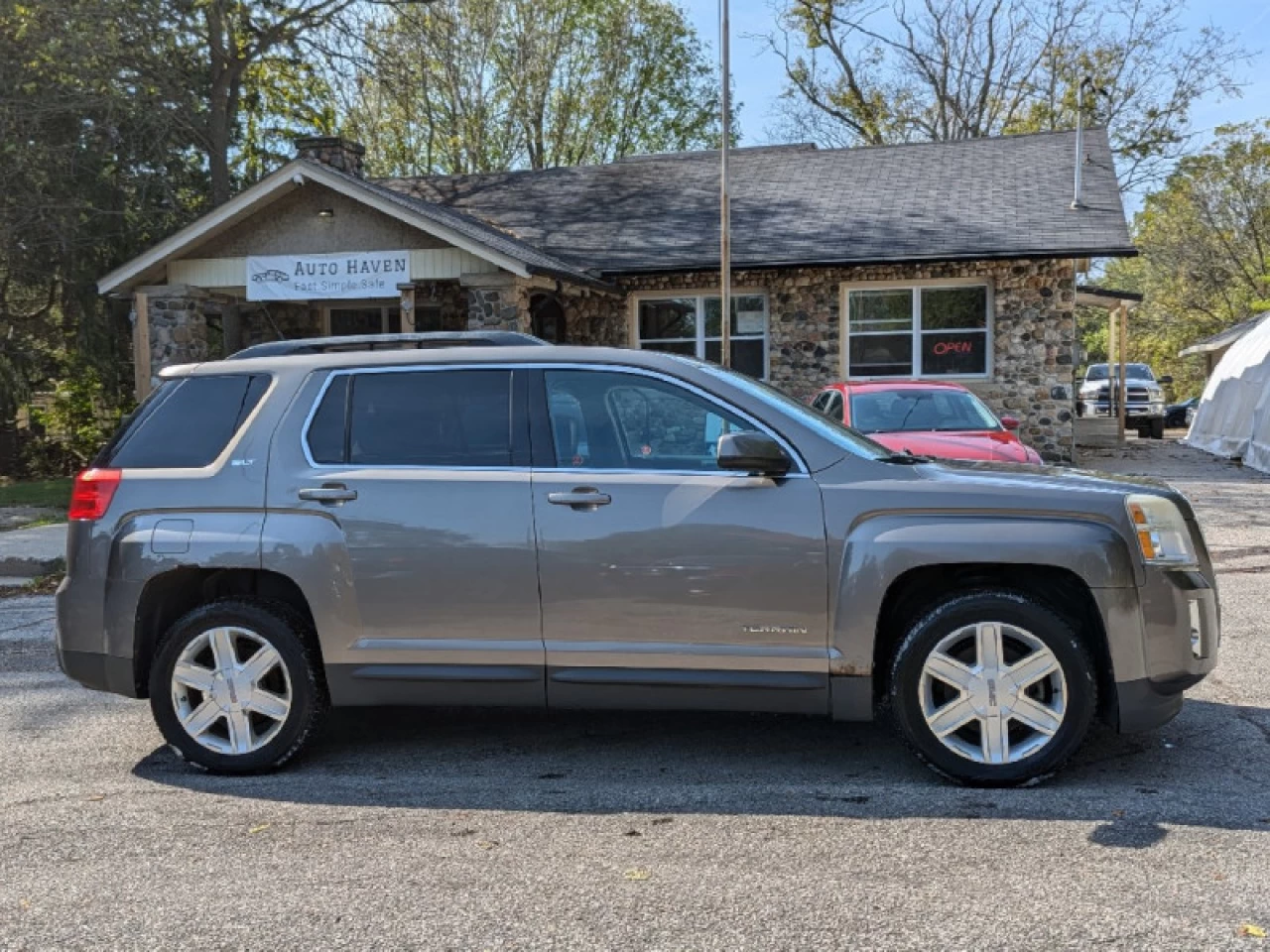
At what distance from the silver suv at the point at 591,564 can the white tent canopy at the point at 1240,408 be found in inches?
642

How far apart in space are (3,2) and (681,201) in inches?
493

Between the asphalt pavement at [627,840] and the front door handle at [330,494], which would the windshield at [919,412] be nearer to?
the asphalt pavement at [627,840]

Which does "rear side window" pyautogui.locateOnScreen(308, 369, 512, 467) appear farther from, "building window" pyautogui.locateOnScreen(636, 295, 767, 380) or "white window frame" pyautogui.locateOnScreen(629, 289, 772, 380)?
"building window" pyautogui.locateOnScreen(636, 295, 767, 380)

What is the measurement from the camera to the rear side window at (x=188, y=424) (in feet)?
16.3

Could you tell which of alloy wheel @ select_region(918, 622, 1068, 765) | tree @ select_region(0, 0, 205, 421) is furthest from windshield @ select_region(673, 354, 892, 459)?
tree @ select_region(0, 0, 205, 421)

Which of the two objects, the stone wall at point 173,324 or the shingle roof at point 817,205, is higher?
the shingle roof at point 817,205

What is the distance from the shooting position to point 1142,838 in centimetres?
389

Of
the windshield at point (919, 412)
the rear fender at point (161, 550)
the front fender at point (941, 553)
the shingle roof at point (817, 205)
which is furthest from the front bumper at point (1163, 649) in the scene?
→ the shingle roof at point (817, 205)

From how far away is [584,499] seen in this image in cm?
455

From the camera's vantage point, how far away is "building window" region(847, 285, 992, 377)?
18.0 metres

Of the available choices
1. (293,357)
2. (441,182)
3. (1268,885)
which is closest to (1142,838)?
(1268,885)

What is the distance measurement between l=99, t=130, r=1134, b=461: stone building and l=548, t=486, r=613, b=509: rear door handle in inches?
451

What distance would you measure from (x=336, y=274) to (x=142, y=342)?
10.8 feet

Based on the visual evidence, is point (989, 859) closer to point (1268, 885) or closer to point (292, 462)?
point (1268, 885)
